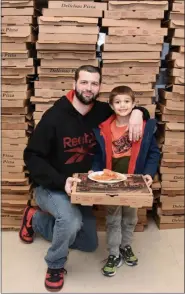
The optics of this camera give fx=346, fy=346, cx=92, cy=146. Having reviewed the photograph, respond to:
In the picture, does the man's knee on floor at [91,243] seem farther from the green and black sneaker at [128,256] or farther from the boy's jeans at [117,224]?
the green and black sneaker at [128,256]

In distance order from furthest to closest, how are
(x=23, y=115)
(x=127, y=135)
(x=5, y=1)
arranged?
(x=23, y=115) → (x=5, y=1) → (x=127, y=135)

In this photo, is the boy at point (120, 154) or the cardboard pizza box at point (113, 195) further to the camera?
the boy at point (120, 154)

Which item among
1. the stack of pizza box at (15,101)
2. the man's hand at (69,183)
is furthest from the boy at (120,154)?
the stack of pizza box at (15,101)

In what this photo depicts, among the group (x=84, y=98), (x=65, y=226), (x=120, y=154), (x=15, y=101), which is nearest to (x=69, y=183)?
(x=65, y=226)

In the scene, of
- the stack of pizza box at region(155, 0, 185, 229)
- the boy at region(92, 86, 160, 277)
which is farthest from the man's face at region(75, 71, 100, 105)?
the stack of pizza box at region(155, 0, 185, 229)

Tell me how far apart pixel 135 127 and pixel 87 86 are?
31 centimetres

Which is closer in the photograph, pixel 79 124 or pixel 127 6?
pixel 79 124

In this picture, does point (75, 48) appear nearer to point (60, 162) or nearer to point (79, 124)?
point (79, 124)

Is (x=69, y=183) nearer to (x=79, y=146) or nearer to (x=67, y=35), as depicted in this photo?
(x=79, y=146)

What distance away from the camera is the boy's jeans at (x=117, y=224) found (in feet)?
5.81

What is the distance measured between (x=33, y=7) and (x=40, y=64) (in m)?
0.31

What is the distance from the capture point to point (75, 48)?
1.94 metres

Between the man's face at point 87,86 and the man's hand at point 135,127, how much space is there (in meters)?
0.23

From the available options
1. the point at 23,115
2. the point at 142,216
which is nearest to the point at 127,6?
the point at 23,115
